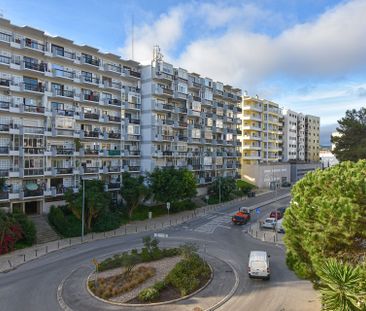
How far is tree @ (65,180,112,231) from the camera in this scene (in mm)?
38725

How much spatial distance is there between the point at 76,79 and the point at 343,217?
135 feet

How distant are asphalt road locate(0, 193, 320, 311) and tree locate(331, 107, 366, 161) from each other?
29.0 metres

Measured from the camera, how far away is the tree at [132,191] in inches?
1811

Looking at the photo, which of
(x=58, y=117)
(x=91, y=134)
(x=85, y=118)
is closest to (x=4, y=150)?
(x=58, y=117)

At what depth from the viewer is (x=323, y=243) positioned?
17.2 meters

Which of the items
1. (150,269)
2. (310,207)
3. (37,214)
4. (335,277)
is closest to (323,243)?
(310,207)

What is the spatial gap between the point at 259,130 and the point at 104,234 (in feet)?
215

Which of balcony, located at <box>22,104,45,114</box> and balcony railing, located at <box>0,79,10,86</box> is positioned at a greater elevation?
balcony railing, located at <box>0,79,10,86</box>

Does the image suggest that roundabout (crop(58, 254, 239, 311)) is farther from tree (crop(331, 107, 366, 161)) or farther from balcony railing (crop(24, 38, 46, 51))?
tree (crop(331, 107, 366, 161))

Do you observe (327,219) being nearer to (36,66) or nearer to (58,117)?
(58,117)

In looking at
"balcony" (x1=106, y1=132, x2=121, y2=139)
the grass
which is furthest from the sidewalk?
"balcony" (x1=106, y1=132, x2=121, y2=139)

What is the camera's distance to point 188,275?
24156 millimetres

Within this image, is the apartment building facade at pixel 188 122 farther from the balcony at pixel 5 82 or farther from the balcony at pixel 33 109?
the balcony at pixel 5 82

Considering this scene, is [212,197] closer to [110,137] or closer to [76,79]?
[110,137]
